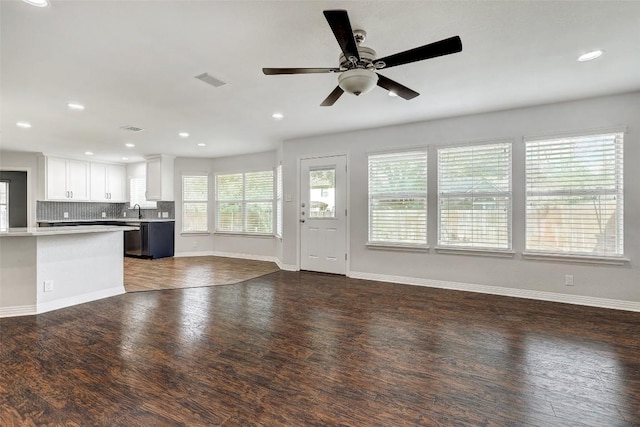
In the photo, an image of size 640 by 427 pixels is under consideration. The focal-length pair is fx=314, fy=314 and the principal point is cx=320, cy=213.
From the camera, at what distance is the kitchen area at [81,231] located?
3.37 metres

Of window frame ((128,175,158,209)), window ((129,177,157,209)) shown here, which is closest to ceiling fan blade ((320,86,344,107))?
window frame ((128,175,158,209))

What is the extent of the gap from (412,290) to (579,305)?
191cm

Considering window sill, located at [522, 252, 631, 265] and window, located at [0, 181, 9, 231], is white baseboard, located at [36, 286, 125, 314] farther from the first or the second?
window sill, located at [522, 252, 631, 265]

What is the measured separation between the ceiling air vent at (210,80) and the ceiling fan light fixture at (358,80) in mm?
1438

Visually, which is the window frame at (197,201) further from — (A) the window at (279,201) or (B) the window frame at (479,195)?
(B) the window frame at (479,195)

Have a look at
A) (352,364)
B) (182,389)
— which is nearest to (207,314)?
(182,389)

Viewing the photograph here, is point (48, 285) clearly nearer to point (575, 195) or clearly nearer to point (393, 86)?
point (393, 86)

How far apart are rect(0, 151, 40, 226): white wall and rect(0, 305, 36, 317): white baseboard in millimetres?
4903

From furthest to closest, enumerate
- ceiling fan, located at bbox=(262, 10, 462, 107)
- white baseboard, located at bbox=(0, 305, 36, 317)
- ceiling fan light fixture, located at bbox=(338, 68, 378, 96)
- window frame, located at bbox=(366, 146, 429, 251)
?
window frame, located at bbox=(366, 146, 429, 251), white baseboard, located at bbox=(0, 305, 36, 317), ceiling fan light fixture, located at bbox=(338, 68, 378, 96), ceiling fan, located at bbox=(262, 10, 462, 107)

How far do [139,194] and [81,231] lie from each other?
5.16 meters

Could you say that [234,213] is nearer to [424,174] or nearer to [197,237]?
[197,237]

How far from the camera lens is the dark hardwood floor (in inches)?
69.3

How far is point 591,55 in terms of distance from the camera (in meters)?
2.71

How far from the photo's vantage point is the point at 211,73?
2.99 meters
